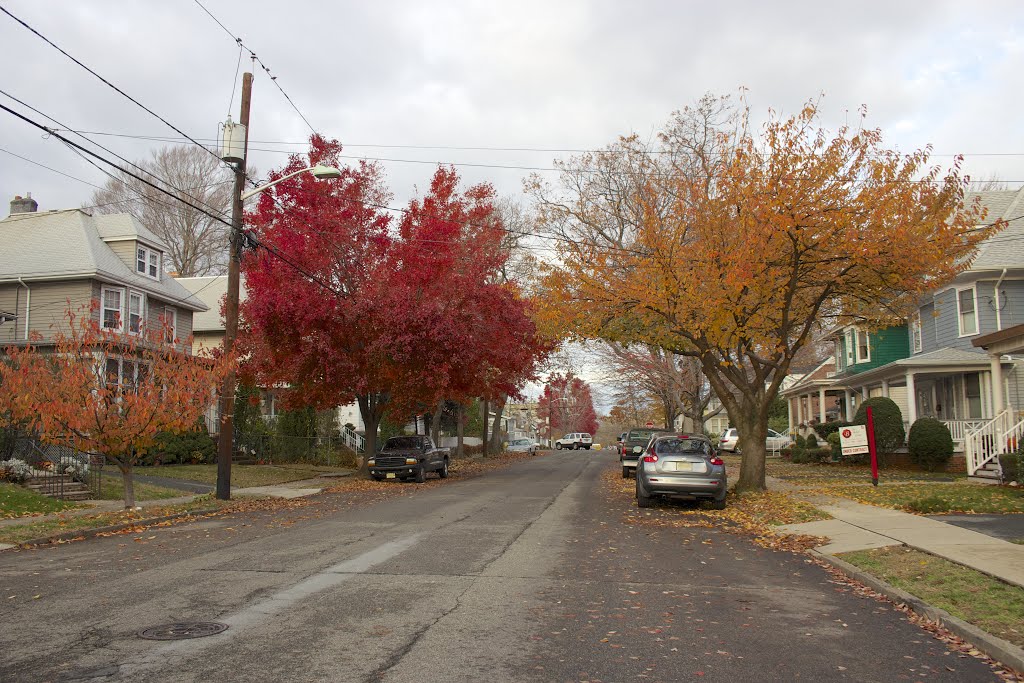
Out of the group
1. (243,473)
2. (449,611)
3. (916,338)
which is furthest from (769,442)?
(449,611)

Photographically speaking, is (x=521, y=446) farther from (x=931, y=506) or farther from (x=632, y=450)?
(x=931, y=506)

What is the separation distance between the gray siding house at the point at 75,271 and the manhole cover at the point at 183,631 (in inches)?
895

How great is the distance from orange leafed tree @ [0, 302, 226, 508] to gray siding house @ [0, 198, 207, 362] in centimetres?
1226

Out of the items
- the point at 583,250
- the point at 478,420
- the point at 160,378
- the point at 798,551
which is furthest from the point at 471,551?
the point at 478,420

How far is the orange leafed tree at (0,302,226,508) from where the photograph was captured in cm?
1449

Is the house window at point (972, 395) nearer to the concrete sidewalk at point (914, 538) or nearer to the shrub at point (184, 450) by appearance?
the concrete sidewalk at point (914, 538)

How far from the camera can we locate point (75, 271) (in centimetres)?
2839

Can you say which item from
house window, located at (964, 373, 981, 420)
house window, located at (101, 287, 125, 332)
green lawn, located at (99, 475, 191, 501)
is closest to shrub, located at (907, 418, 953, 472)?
house window, located at (964, 373, 981, 420)

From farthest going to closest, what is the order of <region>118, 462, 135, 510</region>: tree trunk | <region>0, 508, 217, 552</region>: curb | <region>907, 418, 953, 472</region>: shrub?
<region>907, 418, 953, 472</region>: shrub < <region>118, 462, 135, 510</region>: tree trunk < <region>0, 508, 217, 552</region>: curb

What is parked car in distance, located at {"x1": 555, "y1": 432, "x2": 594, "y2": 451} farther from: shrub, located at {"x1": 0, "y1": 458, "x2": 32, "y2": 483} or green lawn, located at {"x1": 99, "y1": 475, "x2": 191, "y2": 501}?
shrub, located at {"x1": 0, "y1": 458, "x2": 32, "y2": 483}

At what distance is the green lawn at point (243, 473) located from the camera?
79.4ft

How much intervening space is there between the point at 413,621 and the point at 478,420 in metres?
56.8

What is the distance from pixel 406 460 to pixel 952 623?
20628mm

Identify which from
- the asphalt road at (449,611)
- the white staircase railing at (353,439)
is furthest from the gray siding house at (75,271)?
the asphalt road at (449,611)
